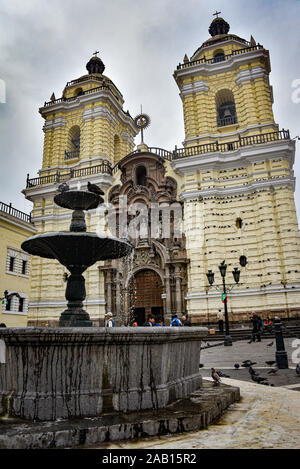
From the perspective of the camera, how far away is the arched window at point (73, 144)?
26047 millimetres

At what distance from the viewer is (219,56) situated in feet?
75.7

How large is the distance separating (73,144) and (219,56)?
41.0 ft

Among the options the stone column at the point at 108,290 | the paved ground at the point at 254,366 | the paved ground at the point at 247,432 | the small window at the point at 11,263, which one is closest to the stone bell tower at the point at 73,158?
the stone column at the point at 108,290

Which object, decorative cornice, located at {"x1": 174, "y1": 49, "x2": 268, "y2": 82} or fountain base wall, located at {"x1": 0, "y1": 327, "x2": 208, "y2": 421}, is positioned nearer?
fountain base wall, located at {"x1": 0, "y1": 327, "x2": 208, "y2": 421}

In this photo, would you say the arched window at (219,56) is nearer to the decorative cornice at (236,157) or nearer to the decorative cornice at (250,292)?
the decorative cornice at (236,157)

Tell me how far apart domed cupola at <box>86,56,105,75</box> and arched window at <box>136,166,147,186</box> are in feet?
40.4

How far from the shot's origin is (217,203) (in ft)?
63.9

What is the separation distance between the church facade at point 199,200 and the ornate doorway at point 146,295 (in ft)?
0.20

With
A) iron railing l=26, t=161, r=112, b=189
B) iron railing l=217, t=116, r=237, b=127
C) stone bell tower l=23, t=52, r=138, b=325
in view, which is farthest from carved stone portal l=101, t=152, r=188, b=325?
iron railing l=217, t=116, r=237, b=127

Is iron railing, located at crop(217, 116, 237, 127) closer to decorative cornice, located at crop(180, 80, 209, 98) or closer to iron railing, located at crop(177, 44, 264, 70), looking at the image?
decorative cornice, located at crop(180, 80, 209, 98)

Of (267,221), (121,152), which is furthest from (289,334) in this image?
(121,152)

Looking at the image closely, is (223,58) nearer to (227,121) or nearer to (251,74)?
(251,74)

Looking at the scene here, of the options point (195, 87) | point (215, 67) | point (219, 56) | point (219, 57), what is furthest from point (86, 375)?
point (219, 56)

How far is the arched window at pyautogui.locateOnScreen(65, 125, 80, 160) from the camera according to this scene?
26.0m
